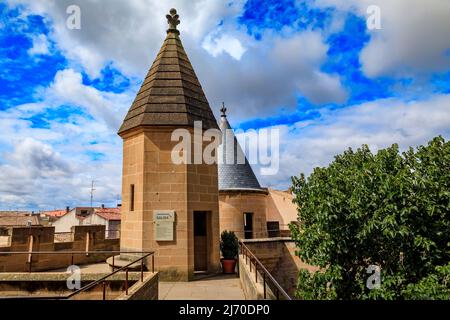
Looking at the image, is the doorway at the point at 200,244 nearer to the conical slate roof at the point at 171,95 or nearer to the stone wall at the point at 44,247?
the conical slate roof at the point at 171,95

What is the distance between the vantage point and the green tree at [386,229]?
324 inches

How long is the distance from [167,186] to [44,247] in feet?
20.6

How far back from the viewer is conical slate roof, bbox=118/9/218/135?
11703 millimetres

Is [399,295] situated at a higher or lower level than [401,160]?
lower

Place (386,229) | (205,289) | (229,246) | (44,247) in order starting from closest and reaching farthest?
(386,229)
(205,289)
(229,246)
(44,247)

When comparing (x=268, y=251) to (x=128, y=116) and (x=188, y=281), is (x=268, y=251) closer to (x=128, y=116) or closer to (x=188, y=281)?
(x=188, y=281)

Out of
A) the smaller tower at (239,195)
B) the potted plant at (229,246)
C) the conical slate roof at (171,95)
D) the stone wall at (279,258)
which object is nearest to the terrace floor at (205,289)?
the potted plant at (229,246)

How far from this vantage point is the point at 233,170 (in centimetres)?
2053

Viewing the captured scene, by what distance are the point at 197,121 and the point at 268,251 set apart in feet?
25.7

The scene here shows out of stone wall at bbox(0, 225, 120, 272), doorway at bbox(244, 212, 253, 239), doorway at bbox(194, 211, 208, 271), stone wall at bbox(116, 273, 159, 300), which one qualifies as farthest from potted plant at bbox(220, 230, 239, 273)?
doorway at bbox(244, 212, 253, 239)

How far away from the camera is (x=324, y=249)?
8.92 meters

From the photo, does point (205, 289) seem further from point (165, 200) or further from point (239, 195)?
point (239, 195)

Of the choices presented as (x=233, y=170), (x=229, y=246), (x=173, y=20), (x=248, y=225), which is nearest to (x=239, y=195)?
(x=233, y=170)

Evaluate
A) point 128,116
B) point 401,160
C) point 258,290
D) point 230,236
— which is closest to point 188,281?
point 230,236
